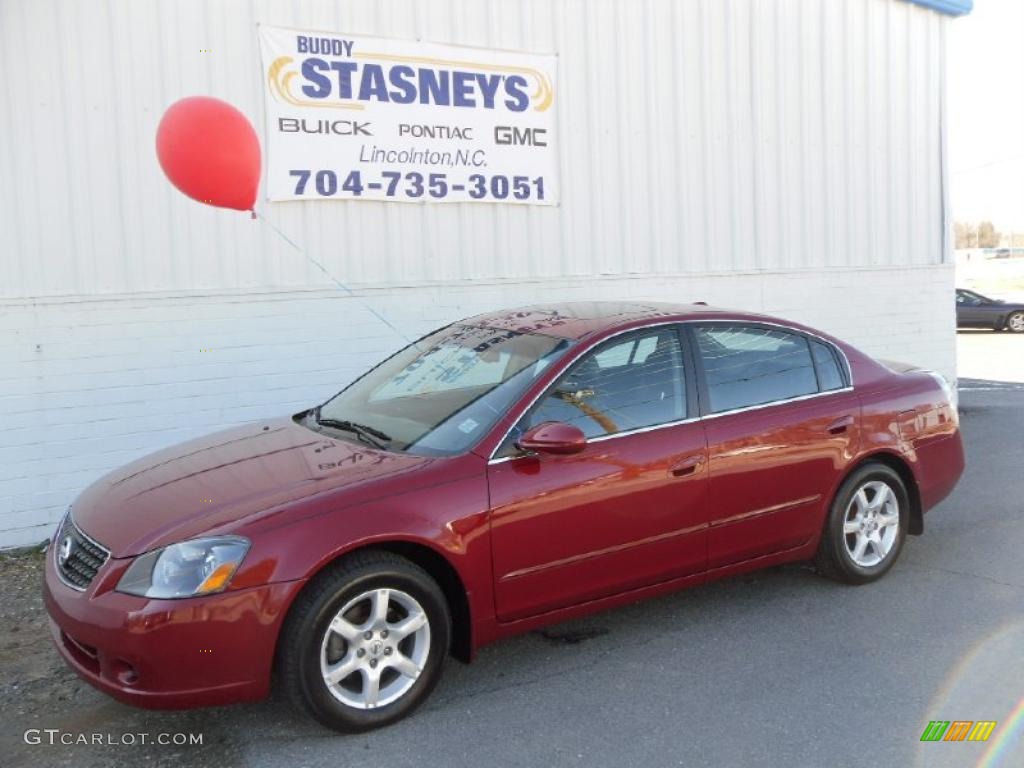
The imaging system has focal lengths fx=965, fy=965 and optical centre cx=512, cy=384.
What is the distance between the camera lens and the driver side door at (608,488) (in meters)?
4.01

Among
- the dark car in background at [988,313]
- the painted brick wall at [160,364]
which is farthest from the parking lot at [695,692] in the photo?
the dark car in background at [988,313]

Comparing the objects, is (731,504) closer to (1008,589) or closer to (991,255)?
(1008,589)

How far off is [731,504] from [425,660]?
5.55ft

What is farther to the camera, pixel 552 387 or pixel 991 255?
pixel 991 255

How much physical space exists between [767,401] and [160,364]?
4451 millimetres

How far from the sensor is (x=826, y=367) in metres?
5.20

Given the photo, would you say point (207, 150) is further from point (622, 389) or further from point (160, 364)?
point (622, 389)

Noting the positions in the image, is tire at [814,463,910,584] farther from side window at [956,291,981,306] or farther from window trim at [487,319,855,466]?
side window at [956,291,981,306]

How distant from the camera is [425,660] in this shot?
12.5 ft

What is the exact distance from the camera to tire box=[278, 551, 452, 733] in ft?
11.6

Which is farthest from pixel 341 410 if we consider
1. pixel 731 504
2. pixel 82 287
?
pixel 82 287

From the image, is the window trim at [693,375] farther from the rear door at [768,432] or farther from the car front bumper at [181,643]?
the car front bumper at [181,643]

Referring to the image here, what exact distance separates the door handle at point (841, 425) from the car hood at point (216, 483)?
2276mm

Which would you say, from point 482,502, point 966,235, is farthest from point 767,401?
point 966,235
